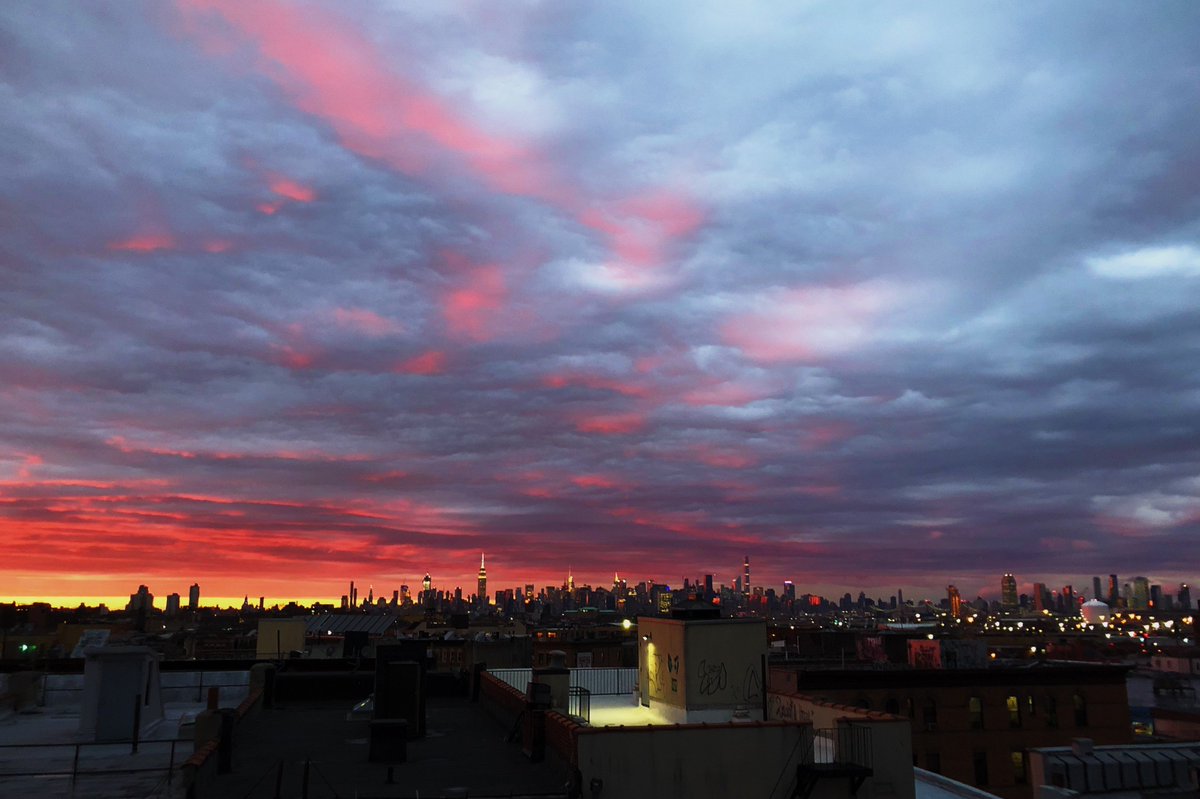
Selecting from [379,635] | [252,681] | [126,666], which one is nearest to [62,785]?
[126,666]

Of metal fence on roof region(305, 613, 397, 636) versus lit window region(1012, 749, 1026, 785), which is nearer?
lit window region(1012, 749, 1026, 785)

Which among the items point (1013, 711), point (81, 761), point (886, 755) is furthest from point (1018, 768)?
point (81, 761)

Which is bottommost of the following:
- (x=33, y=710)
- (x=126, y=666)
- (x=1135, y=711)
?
(x=1135, y=711)

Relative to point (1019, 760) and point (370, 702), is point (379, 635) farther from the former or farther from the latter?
point (1019, 760)

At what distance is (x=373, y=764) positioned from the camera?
21812mm

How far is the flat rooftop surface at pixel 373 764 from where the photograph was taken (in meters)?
19.1

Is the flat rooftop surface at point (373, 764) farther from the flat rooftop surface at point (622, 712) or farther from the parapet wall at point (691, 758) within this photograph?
the flat rooftop surface at point (622, 712)

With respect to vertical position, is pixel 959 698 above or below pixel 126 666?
below

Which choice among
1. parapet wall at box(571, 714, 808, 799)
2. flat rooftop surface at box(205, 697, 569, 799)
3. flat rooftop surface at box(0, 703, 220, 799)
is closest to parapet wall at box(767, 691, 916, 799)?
parapet wall at box(571, 714, 808, 799)

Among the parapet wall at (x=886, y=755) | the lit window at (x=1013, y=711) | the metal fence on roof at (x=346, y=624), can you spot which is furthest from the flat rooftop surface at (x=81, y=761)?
the lit window at (x=1013, y=711)

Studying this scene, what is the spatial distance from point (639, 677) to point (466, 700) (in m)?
7.75

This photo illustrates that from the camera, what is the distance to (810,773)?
21.8m

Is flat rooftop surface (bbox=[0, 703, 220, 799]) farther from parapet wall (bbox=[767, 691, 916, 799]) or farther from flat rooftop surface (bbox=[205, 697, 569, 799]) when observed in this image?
parapet wall (bbox=[767, 691, 916, 799])

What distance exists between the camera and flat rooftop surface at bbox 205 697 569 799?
62.6ft
